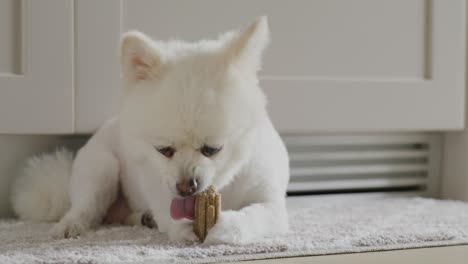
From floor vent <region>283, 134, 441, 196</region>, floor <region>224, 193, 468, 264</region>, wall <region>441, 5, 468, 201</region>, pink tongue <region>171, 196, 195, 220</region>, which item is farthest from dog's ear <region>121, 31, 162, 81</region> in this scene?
wall <region>441, 5, 468, 201</region>

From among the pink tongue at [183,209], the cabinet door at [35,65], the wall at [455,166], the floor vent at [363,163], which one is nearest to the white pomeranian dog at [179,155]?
the pink tongue at [183,209]

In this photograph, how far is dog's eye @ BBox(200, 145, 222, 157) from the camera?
1198 millimetres

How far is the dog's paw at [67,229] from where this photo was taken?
4.27 ft

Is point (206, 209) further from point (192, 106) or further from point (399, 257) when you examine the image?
point (399, 257)

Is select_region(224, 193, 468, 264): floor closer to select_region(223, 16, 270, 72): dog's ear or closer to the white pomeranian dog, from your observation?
the white pomeranian dog

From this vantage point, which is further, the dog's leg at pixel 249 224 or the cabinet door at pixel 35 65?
the cabinet door at pixel 35 65

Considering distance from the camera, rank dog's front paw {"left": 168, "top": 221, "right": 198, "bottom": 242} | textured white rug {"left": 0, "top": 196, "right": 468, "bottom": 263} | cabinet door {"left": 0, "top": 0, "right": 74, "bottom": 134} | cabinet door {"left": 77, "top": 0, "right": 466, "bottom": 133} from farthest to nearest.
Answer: cabinet door {"left": 77, "top": 0, "right": 466, "bottom": 133} < cabinet door {"left": 0, "top": 0, "right": 74, "bottom": 134} < dog's front paw {"left": 168, "top": 221, "right": 198, "bottom": 242} < textured white rug {"left": 0, "top": 196, "right": 468, "bottom": 263}

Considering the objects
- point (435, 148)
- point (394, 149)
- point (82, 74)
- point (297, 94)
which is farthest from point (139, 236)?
point (435, 148)

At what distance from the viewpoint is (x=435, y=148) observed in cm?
200

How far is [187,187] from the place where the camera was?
1.17 meters

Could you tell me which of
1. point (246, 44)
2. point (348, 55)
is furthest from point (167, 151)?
point (348, 55)

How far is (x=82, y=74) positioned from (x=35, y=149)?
0.25 m

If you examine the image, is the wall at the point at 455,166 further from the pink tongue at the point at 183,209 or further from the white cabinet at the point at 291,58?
the pink tongue at the point at 183,209

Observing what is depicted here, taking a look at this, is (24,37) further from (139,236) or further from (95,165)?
(139,236)
